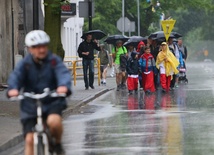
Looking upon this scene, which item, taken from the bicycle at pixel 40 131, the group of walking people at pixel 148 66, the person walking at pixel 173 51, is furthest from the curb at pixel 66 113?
the bicycle at pixel 40 131

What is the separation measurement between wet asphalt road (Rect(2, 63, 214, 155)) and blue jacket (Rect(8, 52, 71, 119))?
3.32 metres

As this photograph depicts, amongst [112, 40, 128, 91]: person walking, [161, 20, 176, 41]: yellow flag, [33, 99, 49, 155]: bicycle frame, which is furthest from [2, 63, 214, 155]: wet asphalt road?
[161, 20, 176, 41]: yellow flag

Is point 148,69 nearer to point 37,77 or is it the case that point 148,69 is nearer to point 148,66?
point 148,66

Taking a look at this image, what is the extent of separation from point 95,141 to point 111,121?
382 cm

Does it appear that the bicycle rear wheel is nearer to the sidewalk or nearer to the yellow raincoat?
the sidewalk

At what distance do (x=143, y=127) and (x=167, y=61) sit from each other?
13.4 m

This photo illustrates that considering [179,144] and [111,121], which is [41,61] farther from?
[111,121]

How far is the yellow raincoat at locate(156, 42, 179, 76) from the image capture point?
97.8 feet

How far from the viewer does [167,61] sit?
30.0 m

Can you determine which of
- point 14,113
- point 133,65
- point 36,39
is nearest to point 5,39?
point 133,65

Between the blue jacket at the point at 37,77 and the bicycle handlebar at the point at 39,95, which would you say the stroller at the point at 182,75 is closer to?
the blue jacket at the point at 37,77

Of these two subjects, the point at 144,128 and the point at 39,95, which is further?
the point at 144,128

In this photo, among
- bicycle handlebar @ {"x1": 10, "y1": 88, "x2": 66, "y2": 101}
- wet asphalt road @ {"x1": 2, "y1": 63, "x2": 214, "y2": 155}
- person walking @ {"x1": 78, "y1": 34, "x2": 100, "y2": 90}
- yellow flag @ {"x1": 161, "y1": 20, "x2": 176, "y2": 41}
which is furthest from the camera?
yellow flag @ {"x1": 161, "y1": 20, "x2": 176, "y2": 41}

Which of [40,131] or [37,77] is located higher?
[37,77]
